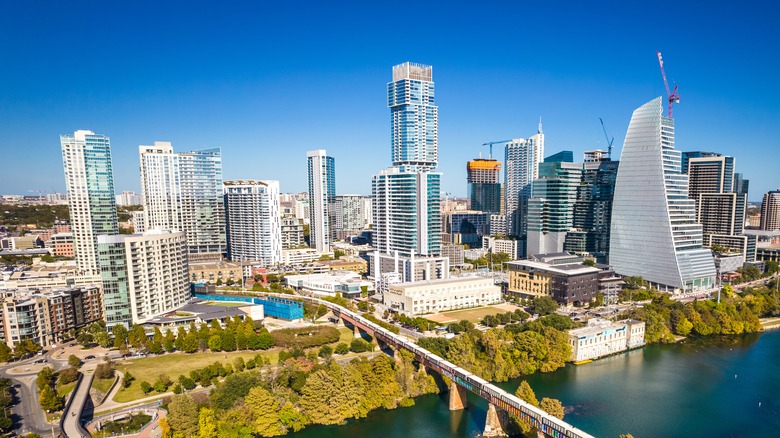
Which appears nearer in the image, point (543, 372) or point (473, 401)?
point (473, 401)

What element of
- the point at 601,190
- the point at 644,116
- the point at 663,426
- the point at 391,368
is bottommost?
the point at 663,426

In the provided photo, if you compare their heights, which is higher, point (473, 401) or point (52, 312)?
point (52, 312)

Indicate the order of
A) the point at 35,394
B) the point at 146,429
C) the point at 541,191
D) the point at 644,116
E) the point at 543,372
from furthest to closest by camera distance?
the point at 541,191, the point at 644,116, the point at 543,372, the point at 35,394, the point at 146,429

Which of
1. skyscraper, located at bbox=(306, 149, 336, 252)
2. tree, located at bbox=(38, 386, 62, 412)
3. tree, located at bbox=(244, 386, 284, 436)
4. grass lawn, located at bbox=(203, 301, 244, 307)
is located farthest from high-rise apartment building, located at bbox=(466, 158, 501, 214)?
tree, located at bbox=(38, 386, 62, 412)

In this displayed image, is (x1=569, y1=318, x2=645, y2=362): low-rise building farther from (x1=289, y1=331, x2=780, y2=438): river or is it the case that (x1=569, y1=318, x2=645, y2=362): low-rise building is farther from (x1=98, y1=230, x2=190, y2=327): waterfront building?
(x1=98, y1=230, x2=190, y2=327): waterfront building

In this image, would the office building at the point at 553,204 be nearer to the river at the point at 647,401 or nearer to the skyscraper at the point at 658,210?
the skyscraper at the point at 658,210

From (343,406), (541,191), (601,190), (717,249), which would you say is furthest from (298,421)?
(717,249)

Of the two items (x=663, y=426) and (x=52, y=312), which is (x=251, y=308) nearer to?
(x=52, y=312)
